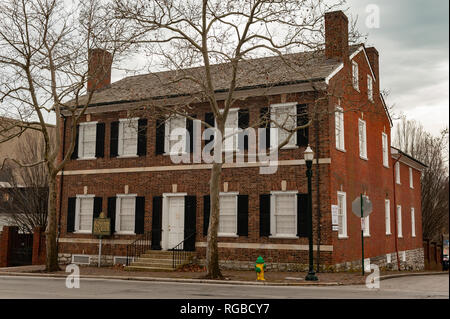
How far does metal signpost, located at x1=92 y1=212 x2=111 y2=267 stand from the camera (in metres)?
23.0

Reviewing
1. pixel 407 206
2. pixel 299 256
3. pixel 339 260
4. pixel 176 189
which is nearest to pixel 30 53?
pixel 176 189

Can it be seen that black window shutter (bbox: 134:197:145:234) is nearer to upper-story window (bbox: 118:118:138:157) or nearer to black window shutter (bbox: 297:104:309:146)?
upper-story window (bbox: 118:118:138:157)

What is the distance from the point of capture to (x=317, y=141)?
19.8 metres

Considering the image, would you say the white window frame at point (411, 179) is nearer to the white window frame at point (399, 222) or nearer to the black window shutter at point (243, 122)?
the white window frame at point (399, 222)

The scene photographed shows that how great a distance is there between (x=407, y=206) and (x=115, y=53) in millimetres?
20957

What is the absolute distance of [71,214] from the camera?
24.4 m

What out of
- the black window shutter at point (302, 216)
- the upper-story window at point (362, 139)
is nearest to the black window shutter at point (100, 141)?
the black window shutter at point (302, 216)

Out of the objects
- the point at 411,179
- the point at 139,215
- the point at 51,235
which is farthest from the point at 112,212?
the point at 411,179

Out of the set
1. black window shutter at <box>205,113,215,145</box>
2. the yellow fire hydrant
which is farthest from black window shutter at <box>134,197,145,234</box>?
the yellow fire hydrant

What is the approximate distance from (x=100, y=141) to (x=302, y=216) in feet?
34.7

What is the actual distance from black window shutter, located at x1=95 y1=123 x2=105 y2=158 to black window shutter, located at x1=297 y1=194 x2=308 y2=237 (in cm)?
998

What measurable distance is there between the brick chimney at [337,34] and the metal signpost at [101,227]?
12413 mm

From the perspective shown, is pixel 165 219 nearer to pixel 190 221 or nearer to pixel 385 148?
pixel 190 221

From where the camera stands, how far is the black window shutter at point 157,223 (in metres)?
22.2
